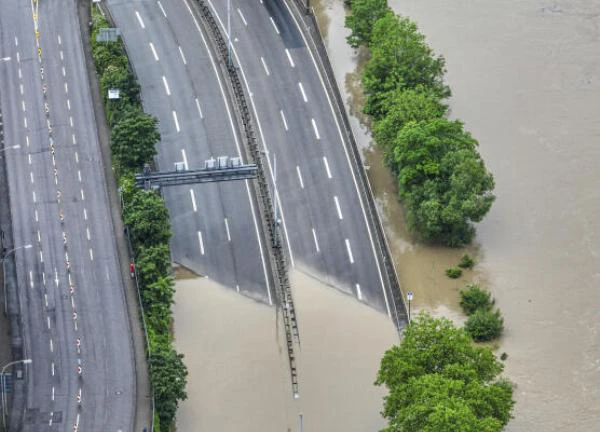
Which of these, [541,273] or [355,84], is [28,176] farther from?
[541,273]

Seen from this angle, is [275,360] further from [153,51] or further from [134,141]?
[153,51]

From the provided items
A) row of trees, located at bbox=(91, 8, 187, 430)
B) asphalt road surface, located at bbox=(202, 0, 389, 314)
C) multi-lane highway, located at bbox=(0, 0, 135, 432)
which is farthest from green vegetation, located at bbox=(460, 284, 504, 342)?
multi-lane highway, located at bbox=(0, 0, 135, 432)

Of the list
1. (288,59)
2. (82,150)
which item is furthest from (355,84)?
(82,150)

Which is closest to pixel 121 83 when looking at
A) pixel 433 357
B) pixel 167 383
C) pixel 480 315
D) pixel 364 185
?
pixel 364 185

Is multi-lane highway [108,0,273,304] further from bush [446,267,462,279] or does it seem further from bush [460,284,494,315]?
bush [460,284,494,315]

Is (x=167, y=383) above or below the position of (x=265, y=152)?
below

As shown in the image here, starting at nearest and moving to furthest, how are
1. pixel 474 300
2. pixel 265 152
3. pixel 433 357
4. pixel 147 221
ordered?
pixel 433 357 < pixel 474 300 < pixel 147 221 < pixel 265 152
